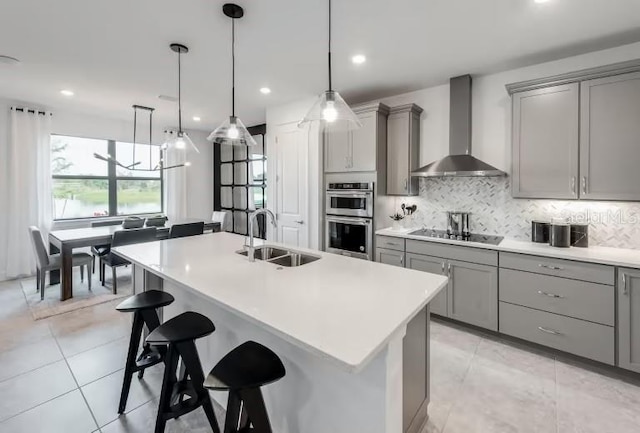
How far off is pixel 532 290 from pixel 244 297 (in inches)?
98.2

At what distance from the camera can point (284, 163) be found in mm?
4520

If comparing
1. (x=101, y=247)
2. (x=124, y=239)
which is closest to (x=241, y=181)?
(x=101, y=247)

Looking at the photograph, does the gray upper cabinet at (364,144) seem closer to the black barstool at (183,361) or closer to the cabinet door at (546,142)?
the cabinet door at (546,142)

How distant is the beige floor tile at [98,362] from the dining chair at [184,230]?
166cm

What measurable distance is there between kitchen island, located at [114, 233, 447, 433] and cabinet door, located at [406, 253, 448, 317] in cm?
136

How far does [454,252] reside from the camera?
304cm

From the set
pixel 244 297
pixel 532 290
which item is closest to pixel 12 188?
pixel 244 297

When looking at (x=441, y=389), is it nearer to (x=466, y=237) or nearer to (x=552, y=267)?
(x=552, y=267)

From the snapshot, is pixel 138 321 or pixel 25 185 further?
pixel 25 185

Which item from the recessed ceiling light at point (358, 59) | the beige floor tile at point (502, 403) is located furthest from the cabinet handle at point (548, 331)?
the recessed ceiling light at point (358, 59)

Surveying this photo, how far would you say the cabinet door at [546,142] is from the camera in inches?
104

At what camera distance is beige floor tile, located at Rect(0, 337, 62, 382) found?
2.36m

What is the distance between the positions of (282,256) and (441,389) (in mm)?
1494

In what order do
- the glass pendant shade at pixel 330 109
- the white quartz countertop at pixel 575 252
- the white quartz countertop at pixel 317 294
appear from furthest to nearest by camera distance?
the white quartz countertop at pixel 575 252, the glass pendant shade at pixel 330 109, the white quartz countertop at pixel 317 294
